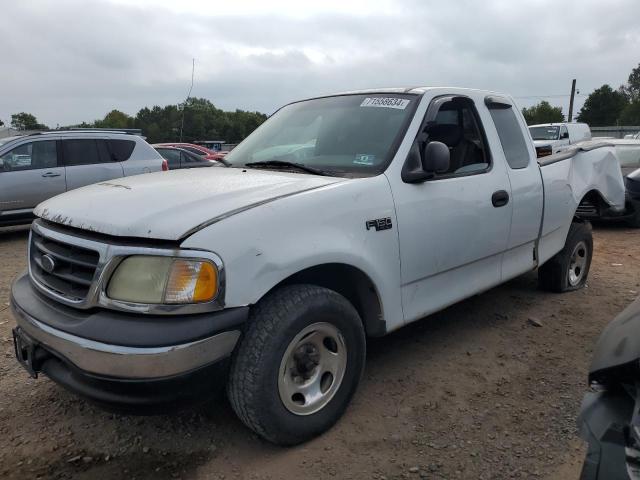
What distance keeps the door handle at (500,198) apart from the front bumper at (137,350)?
215 cm

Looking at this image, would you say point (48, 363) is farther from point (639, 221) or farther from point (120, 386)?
point (639, 221)

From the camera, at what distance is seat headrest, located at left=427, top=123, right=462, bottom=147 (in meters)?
3.52

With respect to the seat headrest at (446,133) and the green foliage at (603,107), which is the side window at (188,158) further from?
the green foliage at (603,107)

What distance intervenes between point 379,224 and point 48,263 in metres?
1.69

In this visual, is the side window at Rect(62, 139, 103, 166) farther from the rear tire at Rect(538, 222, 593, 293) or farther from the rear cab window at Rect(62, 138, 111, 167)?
the rear tire at Rect(538, 222, 593, 293)

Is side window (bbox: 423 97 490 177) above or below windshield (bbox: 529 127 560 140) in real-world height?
below

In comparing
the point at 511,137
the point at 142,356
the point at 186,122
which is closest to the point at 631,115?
the point at 186,122

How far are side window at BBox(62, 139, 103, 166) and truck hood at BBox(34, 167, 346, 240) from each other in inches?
255

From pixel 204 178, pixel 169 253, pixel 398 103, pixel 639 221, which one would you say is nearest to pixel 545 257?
pixel 398 103

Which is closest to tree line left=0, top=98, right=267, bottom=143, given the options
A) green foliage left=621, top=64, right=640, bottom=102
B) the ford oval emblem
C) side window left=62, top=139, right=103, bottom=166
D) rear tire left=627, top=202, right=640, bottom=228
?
side window left=62, top=139, right=103, bottom=166

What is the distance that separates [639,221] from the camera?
28.6 ft

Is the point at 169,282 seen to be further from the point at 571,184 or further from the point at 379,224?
the point at 571,184

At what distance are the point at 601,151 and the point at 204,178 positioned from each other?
408cm

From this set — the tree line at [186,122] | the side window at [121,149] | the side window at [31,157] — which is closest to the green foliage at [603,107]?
the tree line at [186,122]
